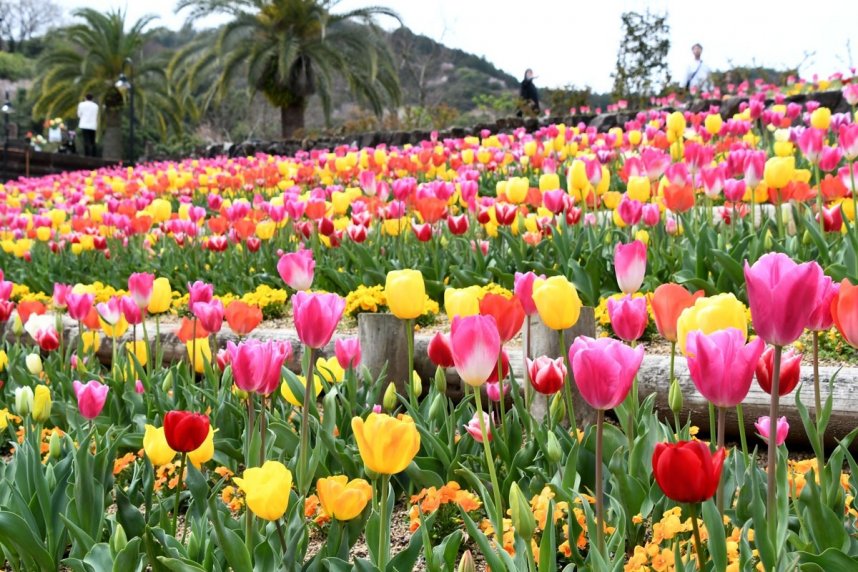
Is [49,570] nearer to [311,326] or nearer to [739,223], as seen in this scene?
[311,326]

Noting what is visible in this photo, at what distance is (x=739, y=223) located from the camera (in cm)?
436

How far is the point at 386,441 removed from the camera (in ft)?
4.59

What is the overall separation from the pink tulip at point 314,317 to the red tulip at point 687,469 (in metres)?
0.70

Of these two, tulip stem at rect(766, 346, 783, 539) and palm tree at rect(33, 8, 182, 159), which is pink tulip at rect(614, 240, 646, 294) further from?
palm tree at rect(33, 8, 182, 159)

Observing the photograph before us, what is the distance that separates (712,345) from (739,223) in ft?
11.0

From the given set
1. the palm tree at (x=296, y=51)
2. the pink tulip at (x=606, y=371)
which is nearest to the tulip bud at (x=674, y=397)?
the pink tulip at (x=606, y=371)

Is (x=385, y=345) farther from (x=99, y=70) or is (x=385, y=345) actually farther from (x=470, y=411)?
(x=99, y=70)

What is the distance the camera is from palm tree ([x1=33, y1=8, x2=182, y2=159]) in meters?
26.2

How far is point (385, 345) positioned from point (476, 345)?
169 cm

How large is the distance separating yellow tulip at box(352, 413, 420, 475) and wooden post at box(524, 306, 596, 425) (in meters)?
1.16

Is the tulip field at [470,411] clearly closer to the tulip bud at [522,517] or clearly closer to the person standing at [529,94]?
the tulip bud at [522,517]

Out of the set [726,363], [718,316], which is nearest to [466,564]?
[726,363]

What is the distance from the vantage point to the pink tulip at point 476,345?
145 centimetres

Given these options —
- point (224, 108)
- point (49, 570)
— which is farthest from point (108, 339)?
point (224, 108)
